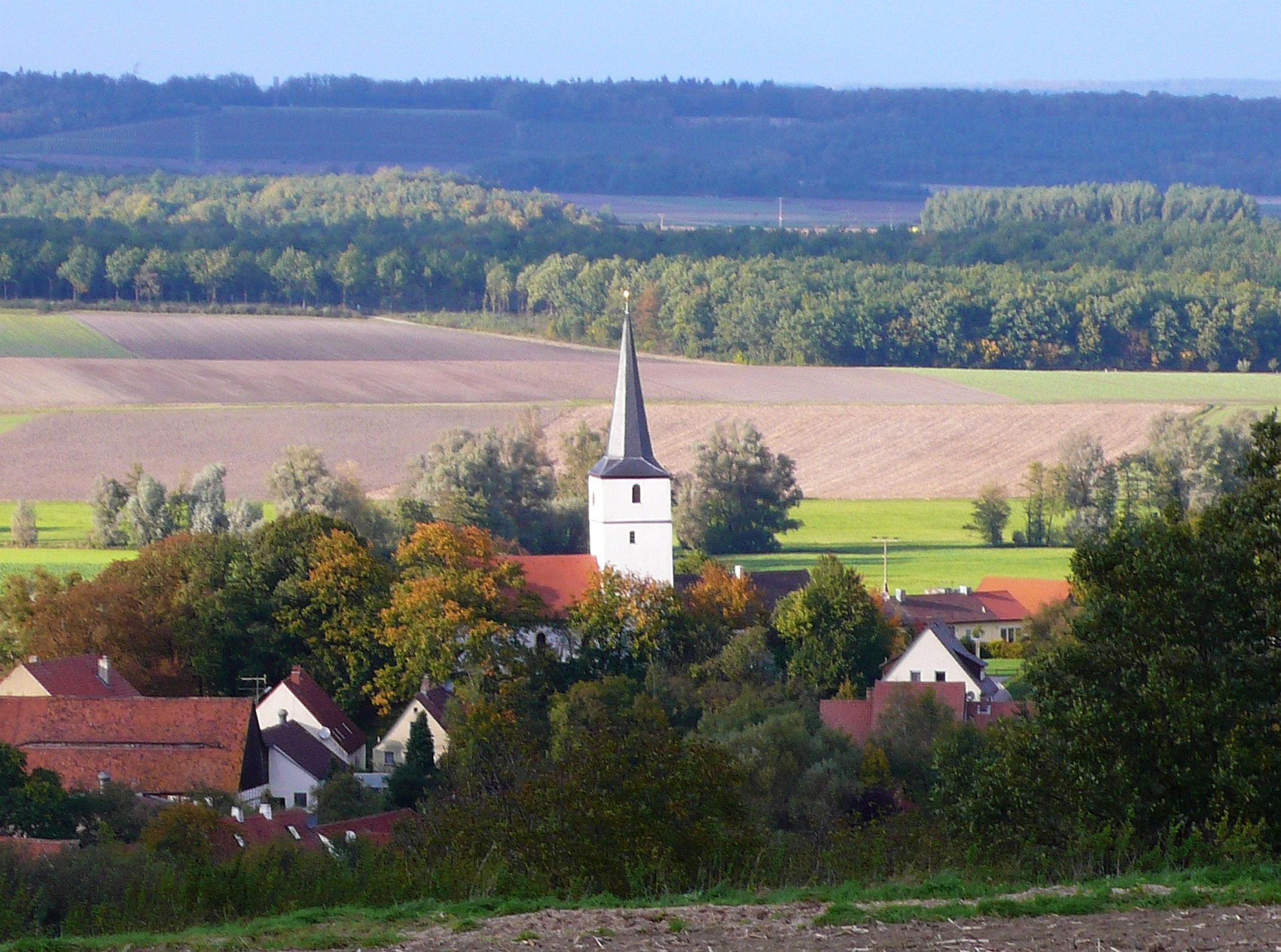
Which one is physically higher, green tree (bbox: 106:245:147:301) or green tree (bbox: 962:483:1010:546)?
green tree (bbox: 106:245:147:301)

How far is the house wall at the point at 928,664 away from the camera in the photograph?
151 ft

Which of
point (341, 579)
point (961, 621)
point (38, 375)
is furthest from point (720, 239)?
point (341, 579)

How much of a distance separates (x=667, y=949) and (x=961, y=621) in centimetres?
4302

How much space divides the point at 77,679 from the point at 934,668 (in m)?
16.7

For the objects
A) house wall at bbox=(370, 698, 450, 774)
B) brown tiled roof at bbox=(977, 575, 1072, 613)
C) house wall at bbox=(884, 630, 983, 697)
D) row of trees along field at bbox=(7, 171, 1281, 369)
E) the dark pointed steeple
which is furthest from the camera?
row of trees along field at bbox=(7, 171, 1281, 369)

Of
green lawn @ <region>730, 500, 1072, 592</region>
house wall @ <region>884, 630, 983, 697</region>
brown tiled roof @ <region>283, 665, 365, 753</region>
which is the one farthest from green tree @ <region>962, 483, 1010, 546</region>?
brown tiled roof @ <region>283, 665, 365, 753</region>

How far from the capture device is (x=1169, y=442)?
7844 centimetres

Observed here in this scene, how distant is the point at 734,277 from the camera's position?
393 feet

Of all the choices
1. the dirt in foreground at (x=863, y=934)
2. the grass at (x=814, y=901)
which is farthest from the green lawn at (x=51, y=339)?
the dirt in foreground at (x=863, y=934)

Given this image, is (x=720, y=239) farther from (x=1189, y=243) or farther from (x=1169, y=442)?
(x=1169, y=442)

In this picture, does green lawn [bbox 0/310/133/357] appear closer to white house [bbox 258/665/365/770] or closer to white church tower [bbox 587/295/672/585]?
white church tower [bbox 587/295/672/585]

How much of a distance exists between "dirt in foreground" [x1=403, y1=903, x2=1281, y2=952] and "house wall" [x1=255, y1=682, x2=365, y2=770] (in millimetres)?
28004

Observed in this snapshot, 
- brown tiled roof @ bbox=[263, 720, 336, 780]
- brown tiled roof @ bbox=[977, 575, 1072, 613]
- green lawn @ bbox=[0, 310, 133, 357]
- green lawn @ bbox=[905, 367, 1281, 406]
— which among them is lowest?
brown tiled roof @ bbox=[263, 720, 336, 780]

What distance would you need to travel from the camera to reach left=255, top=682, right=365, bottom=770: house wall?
→ 42.2 metres
